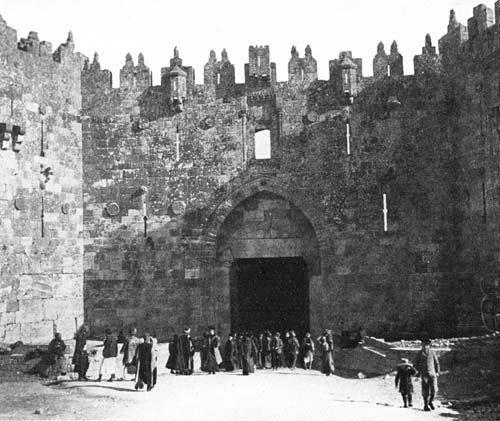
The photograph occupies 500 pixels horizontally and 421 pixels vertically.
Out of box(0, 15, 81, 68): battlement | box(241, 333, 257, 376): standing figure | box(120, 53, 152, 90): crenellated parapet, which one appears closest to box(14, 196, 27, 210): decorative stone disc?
box(0, 15, 81, 68): battlement

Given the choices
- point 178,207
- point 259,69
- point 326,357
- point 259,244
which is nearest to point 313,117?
point 259,69

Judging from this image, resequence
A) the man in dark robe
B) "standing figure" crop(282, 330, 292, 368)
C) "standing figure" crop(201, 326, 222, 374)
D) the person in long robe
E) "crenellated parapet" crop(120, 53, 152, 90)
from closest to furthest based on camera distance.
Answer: the person in long robe, the man in dark robe, "standing figure" crop(201, 326, 222, 374), "standing figure" crop(282, 330, 292, 368), "crenellated parapet" crop(120, 53, 152, 90)

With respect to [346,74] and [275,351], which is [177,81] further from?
[275,351]

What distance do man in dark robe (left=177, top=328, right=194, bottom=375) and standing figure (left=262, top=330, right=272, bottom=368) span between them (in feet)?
6.97

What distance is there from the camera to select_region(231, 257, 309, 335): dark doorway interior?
20531mm

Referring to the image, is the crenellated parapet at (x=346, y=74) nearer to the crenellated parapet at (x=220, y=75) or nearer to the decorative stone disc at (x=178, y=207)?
the crenellated parapet at (x=220, y=75)

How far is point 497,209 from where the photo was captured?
16.8 m

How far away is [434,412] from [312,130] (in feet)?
31.9

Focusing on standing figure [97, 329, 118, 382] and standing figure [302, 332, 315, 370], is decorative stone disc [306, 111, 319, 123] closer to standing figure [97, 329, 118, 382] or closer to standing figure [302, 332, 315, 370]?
standing figure [302, 332, 315, 370]

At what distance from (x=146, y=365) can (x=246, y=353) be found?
2982mm

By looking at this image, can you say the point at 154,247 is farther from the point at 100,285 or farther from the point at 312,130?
the point at 312,130

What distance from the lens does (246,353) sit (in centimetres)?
1559

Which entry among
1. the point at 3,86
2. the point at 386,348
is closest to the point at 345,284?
the point at 386,348

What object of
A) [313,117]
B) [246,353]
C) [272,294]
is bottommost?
[246,353]
